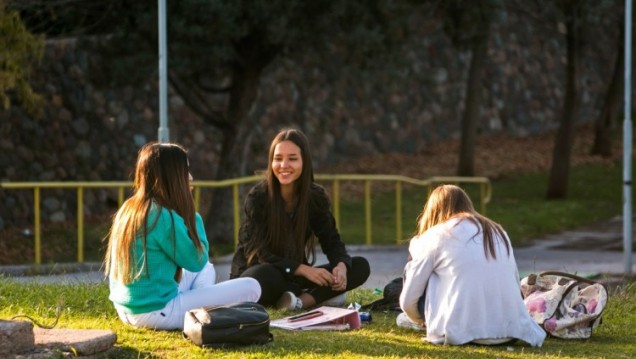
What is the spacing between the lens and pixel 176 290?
309 inches

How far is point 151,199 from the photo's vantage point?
25.1ft

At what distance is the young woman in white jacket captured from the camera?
7625mm

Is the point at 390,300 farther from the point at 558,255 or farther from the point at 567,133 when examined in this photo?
the point at 567,133

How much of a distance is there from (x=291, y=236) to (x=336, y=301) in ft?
1.77

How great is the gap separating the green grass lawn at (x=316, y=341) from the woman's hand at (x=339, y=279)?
280 mm

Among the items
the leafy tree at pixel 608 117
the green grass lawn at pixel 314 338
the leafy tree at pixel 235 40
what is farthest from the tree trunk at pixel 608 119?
the green grass lawn at pixel 314 338

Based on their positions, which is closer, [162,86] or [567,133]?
[162,86]

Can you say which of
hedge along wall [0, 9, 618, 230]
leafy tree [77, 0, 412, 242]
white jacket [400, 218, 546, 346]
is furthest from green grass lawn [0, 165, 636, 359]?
hedge along wall [0, 9, 618, 230]

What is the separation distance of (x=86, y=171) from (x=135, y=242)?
13.1 m

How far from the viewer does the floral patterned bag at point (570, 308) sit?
8.12m

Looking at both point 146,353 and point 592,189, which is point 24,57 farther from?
point 592,189

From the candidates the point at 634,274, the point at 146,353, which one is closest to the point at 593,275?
the point at 634,274

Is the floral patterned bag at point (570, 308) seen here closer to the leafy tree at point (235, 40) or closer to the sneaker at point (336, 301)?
the sneaker at point (336, 301)

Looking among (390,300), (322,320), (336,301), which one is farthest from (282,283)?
(322,320)
